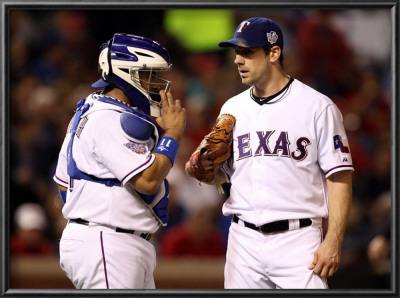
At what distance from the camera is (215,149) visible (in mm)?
4367

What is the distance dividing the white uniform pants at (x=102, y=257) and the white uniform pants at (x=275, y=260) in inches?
23.3

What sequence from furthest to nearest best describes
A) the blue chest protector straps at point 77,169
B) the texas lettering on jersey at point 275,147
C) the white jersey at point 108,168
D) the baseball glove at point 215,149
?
the baseball glove at point 215,149, the texas lettering on jersey at point 275,147, the blue chest protector straps at point 77,169, the white jersey at point 108,168

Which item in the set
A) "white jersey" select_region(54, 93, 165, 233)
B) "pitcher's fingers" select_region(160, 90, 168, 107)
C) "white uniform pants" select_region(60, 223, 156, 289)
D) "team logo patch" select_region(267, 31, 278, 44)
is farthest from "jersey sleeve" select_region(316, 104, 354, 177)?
"white uniform pants" select_region(60, 223, 156, 289)

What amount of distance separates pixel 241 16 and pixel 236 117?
18.0 ft

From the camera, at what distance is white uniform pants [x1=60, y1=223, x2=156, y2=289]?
4.09 m

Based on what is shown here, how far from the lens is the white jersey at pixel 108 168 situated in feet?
13.2

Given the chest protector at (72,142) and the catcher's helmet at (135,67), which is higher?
the catcher's helmet at (135,67)

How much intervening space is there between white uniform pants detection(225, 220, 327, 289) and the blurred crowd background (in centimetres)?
213

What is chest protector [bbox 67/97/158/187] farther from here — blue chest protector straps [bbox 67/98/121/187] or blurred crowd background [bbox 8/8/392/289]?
blurred crowd background [bbox 8/8/392/289]

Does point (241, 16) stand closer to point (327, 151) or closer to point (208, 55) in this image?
point (208, 55)

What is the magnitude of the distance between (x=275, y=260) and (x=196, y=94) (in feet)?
15.4

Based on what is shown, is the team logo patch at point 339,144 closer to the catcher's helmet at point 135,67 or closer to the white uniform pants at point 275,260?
the white uniform pants at point 275,260

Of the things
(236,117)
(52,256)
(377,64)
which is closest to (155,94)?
(236,117)

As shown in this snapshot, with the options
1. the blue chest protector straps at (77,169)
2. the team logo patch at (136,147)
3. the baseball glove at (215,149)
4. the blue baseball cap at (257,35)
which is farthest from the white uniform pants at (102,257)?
the blue baseball cap at (257,35)
